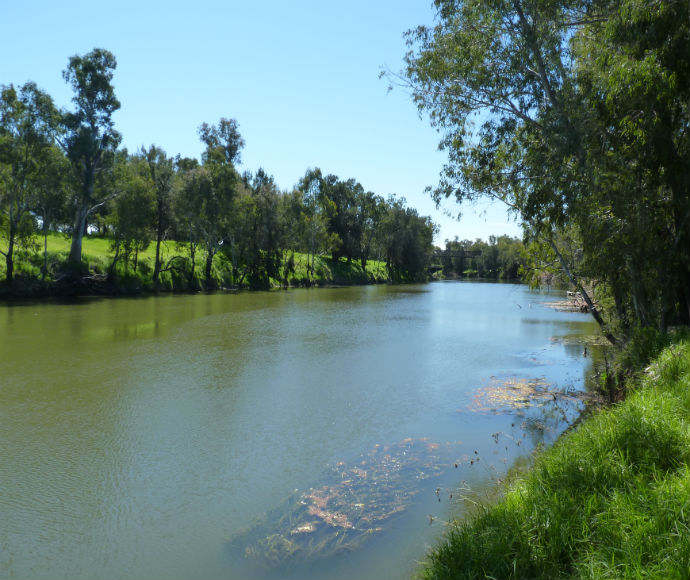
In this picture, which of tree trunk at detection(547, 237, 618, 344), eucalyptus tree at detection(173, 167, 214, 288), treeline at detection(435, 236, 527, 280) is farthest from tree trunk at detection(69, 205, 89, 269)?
treeline at detection(435, 236, 527, 280)

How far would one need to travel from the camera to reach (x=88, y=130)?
3966 cm

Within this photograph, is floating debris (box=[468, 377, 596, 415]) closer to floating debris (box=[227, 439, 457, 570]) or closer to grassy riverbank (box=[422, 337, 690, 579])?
floating debris (box=[227, 439, 457, 570])

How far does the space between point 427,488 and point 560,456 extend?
2.16m

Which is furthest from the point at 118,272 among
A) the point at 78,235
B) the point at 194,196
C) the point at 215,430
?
the point at 215,430

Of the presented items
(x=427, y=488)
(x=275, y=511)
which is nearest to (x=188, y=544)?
(x=275, y=511)

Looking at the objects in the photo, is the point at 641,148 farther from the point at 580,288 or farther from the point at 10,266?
the point at 10,266

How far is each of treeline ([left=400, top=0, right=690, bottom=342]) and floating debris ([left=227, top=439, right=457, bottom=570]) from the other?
7357mm

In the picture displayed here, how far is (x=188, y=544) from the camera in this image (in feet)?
19.2

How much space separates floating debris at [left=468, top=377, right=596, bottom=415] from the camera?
11.7 meters

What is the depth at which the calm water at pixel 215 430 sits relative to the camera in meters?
5.81

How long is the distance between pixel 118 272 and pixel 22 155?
39.5 feet

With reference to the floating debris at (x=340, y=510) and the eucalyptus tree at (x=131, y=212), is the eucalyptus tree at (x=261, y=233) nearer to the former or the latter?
the eucalyptus tree at (x=131, y=212)

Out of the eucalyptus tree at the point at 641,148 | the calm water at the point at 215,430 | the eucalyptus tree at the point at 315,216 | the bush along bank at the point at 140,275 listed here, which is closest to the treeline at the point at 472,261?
the eucalyptus tree at the point at 315,216

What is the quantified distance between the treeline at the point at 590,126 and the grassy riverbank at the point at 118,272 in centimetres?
3360
